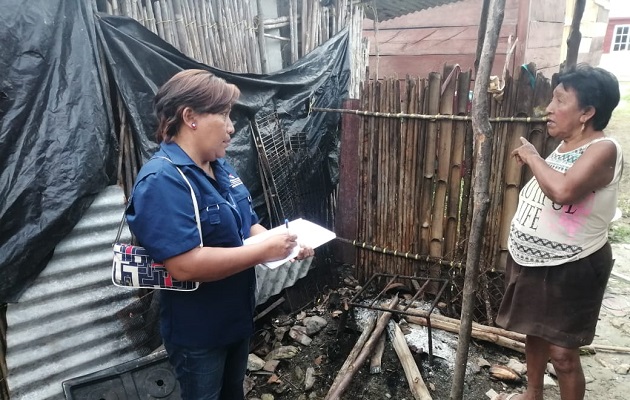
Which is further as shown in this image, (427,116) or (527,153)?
(427,116)

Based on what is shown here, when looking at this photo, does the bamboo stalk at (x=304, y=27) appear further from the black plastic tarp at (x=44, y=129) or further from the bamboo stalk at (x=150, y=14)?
the black plastic tarp at (x=44, y=129)

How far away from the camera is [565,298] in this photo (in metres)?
2.07

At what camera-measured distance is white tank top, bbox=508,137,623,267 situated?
1.96m

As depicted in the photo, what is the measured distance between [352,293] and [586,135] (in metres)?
2.72

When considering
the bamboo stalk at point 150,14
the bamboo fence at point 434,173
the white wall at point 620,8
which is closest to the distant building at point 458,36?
the bamboo fence at point 434,173

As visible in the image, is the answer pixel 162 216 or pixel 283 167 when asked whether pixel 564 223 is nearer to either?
Answer: pixel 162 216

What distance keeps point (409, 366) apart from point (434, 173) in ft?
5.48

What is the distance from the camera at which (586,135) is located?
201 centimetres

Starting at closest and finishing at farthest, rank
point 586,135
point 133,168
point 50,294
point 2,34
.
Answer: point 586,135 → point 2,34 → point 50,294 → point 133,168

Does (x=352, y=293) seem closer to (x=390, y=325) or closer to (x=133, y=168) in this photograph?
(x=390, y=325)

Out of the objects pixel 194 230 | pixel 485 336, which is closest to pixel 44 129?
pixel 194 230

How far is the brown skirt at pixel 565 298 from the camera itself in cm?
204

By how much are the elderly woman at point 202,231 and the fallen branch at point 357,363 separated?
3.32ft

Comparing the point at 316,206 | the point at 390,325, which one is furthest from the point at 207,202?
the point at 316,206
